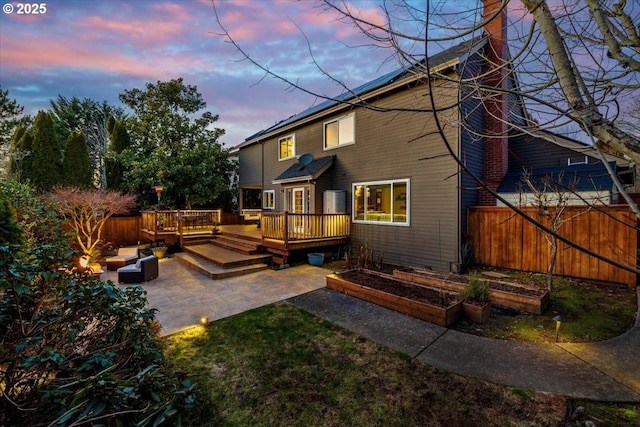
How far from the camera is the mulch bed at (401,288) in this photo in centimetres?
504

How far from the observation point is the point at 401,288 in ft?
19.2

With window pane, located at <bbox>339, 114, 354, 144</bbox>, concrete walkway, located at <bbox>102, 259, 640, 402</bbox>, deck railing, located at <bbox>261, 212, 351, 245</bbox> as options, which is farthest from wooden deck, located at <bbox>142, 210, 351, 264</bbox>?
window pane, located at <bbox>339, 114, 354, 144</bbox>

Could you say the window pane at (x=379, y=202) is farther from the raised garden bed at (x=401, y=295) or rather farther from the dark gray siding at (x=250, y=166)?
the dark gray siding at (x=250, y=166)

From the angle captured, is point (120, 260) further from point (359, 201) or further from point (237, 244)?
point (359, 201)

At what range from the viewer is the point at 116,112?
26750 mm

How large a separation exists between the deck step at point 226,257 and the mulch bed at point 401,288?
342 cm

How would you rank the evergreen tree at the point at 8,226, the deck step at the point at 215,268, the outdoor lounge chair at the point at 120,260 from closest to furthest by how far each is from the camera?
the evergreen tree at the point at 8,226 < the deck step at the point at 215,268 < the outdoor lounge chair at the point at 120,260

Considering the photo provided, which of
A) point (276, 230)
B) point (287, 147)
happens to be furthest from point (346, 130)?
point (276, 230)

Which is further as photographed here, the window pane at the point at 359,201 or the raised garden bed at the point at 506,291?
the window pane at the point at 359,201

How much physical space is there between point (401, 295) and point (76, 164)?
18.2 m

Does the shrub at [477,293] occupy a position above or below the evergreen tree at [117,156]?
below

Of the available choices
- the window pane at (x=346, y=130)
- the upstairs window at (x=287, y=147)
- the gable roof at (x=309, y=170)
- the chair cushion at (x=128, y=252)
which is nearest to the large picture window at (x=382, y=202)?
the gable roof at (x=309, y=170)

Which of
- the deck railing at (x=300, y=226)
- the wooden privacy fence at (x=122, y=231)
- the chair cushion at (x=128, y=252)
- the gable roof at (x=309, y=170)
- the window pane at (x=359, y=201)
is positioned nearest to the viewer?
the deck railing at (x=300, y=226)

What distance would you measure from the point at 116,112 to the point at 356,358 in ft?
109
